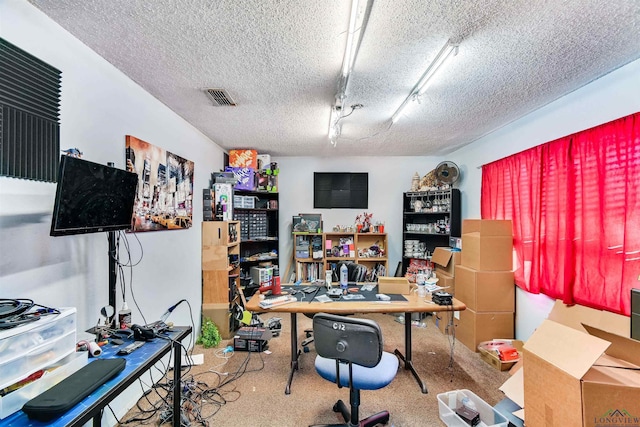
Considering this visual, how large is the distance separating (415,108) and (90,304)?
124 inches

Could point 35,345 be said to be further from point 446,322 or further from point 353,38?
point 446,322

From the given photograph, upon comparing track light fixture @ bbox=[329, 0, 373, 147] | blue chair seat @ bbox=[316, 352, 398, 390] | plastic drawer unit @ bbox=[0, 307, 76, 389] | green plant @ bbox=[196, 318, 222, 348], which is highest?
track light fixture @ bbox=[329, 0, 373, 147]

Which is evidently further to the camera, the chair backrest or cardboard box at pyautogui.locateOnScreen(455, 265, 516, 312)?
cardboard box at pyautogui.locateOnScreen(455, 265, 516, 312)

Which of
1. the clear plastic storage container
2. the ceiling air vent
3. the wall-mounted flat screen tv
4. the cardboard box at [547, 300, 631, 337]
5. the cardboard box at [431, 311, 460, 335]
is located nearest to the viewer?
the clear plastic storage container

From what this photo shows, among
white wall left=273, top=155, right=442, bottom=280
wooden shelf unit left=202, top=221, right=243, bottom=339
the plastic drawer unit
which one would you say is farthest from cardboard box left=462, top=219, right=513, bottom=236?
the plastic drawer unit

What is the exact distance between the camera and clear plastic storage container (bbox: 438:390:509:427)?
71.9 inches

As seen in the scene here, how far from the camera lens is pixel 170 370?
101 inches

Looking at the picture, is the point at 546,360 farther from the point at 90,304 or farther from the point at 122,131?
the point at 122,131

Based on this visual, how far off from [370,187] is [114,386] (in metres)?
4.29

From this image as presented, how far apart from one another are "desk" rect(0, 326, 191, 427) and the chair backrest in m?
0.93

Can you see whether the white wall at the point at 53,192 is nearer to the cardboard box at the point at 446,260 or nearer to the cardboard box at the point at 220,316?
the cardboard box at the point at 220,316

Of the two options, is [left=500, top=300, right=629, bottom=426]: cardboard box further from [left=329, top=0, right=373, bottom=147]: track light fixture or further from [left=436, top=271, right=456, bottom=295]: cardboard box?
[left=329, top=0, right=373, bottom=147]: track light fixture

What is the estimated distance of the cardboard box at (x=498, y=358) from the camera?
8.48 ft

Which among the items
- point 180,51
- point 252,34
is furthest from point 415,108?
point 180,51
